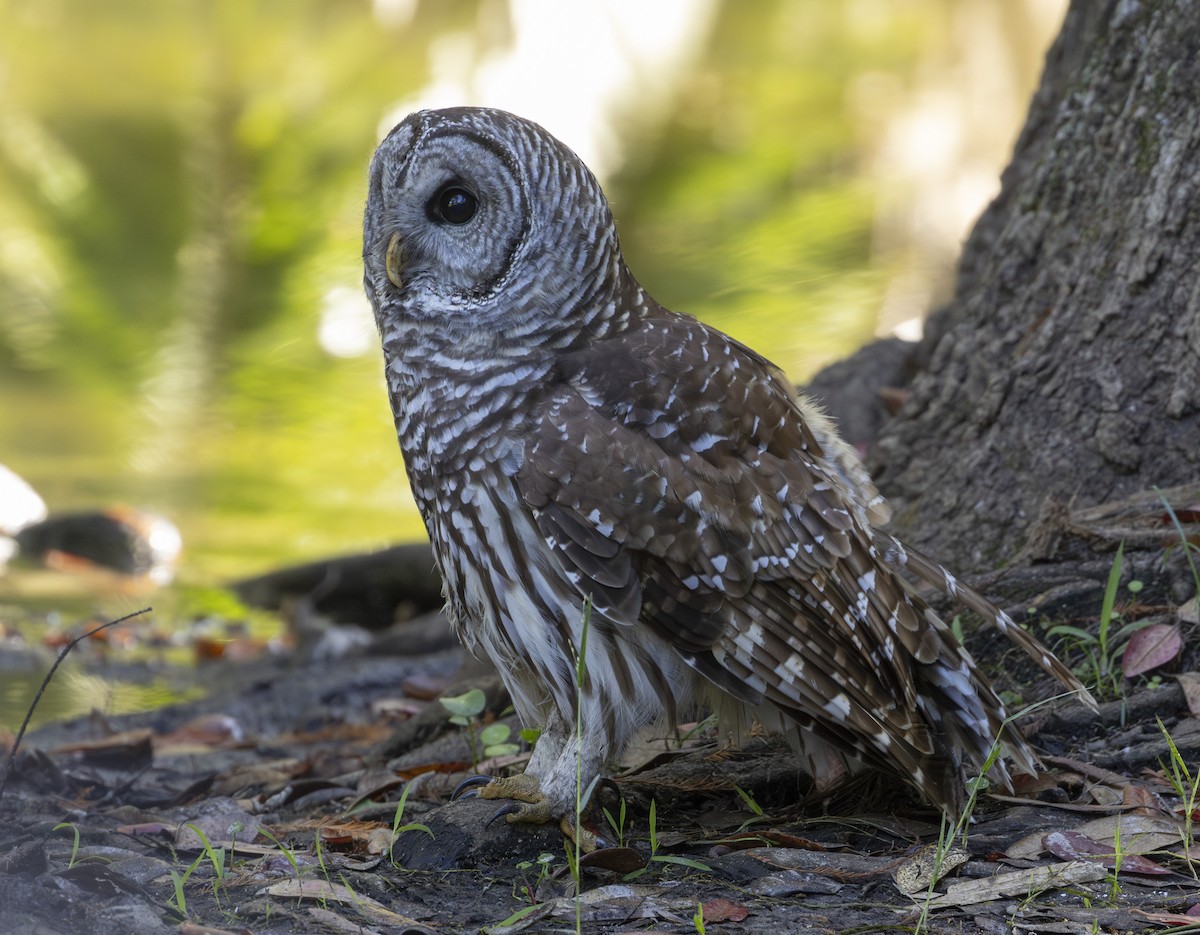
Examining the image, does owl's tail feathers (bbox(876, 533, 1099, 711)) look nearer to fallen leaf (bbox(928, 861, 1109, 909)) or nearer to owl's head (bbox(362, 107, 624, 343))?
fallen leaf (bbox(928, 861, 1109, 909))

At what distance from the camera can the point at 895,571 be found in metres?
3.59

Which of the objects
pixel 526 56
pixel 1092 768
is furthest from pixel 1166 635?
pixel 526 56

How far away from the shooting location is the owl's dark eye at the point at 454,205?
3.45 meters

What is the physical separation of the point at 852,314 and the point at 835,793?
6.85 metres

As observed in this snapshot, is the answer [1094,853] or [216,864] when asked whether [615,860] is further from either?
[1094,853]

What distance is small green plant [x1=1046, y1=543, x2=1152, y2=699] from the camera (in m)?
3.65

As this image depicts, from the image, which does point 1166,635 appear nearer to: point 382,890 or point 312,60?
point 382,890

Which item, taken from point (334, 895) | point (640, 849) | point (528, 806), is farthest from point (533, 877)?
point (334, 895)

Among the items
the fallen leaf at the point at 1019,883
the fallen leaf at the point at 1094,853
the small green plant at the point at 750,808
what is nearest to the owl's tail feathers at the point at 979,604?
the fallen leaf at the point at 1094,853

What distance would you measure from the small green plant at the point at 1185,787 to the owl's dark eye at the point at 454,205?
80.3 inches

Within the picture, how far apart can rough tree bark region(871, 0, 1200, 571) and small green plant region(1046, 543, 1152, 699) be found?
1.14ft

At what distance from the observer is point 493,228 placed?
11.2 ft

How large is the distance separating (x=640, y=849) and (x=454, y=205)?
5.30 feet

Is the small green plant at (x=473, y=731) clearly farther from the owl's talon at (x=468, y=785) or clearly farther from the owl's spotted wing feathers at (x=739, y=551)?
the owl's spotted wing feathers at (x=739, y=551)
